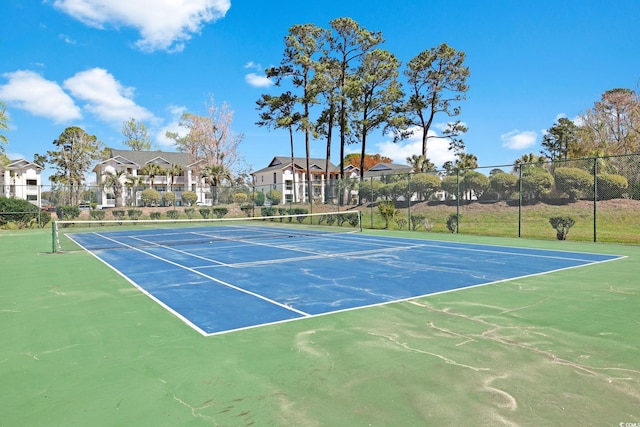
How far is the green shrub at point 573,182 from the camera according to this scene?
2279 cm

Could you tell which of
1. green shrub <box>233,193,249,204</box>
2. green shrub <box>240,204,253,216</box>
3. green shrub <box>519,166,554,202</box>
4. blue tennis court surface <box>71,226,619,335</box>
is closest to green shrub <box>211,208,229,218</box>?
green shrub <box>240,204,253,216</box>

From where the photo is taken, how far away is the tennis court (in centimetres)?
292

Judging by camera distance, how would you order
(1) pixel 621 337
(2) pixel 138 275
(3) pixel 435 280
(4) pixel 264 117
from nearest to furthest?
1. (1) pixel 621 337
2. (3) pixel 435 280
3. (2) pixel 138 275
4. (4) pixel 264 117

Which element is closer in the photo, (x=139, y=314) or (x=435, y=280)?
(x=139, y=314)

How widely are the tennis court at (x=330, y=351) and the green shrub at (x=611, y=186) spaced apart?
17399 mm

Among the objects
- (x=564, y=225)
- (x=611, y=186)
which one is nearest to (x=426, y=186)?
(x=611, y=186)

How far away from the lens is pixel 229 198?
3466cm

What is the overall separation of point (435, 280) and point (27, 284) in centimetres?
716

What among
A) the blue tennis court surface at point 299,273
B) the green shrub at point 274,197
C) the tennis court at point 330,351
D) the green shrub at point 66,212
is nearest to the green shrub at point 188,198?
the green shrub at point 274,197

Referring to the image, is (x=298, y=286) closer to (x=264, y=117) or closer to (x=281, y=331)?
(x=281, y=331)

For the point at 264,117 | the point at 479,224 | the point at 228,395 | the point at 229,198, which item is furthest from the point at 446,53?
the point at 228,395

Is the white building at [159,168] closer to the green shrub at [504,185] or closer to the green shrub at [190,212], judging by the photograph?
the green shrub at [190,212]

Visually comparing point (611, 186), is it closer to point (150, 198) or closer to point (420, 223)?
point (420, 223)

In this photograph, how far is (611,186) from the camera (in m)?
22.8
